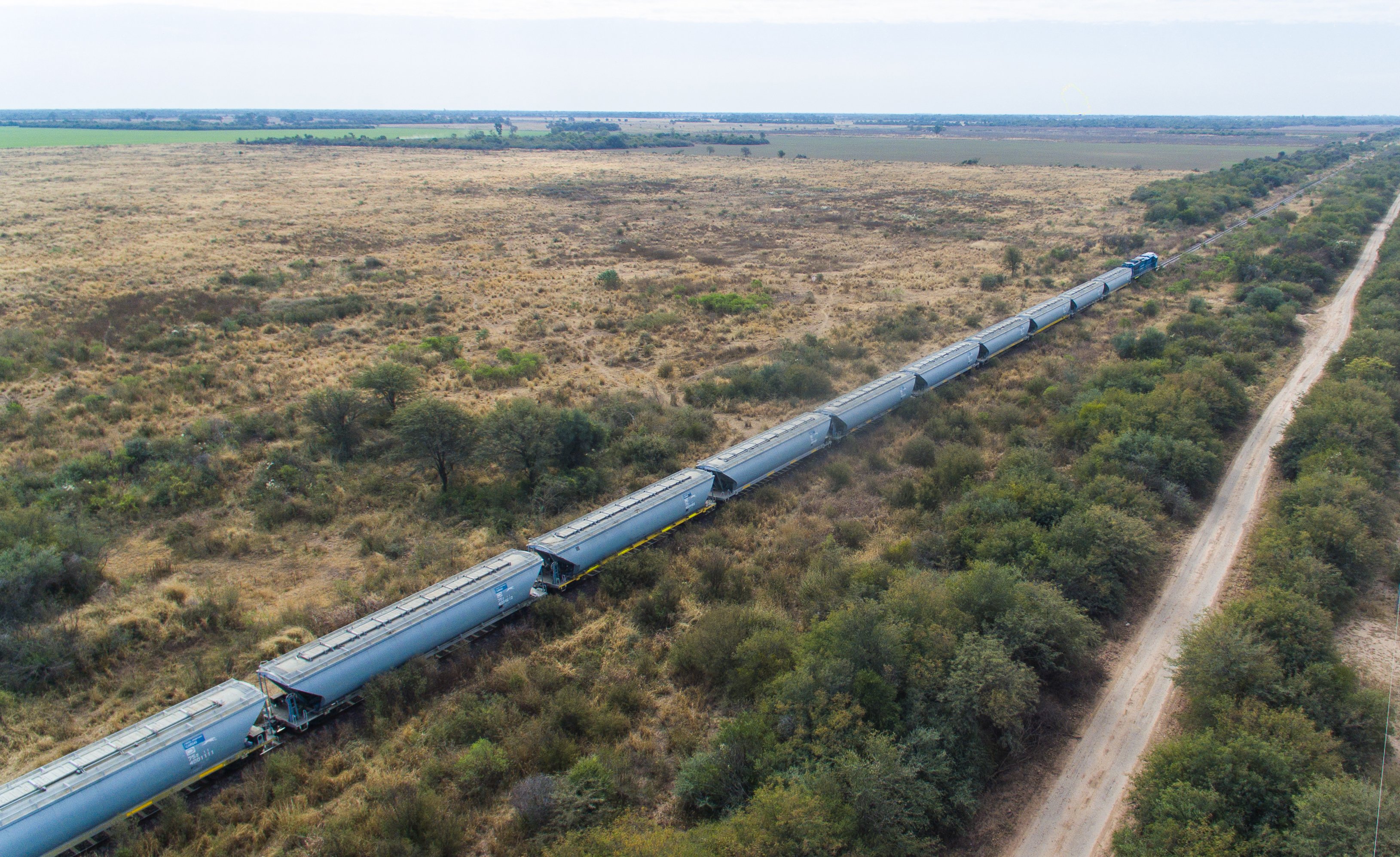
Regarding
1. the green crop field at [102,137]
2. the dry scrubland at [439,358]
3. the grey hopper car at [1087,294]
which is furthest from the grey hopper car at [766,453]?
the green crop field at [102,137]

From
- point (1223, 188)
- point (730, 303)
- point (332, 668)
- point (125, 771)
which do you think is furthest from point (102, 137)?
point (1223, 188)

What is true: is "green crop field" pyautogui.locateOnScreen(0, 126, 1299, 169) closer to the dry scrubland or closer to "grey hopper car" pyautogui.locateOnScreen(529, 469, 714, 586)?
the dry scrubland

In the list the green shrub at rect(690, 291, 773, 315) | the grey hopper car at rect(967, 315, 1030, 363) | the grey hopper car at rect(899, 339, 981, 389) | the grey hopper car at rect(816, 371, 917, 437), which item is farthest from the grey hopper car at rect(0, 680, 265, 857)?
the green shrub at rect(690, 291, 773, 315)

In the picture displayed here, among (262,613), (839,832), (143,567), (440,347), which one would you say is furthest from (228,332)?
(839,832)

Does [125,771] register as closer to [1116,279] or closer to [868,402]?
[868,402]

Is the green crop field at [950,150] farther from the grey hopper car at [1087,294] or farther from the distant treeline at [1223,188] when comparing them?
the grey hopper car at [1087,294]

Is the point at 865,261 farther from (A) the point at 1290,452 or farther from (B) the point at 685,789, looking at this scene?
(B) the point at 685,789
